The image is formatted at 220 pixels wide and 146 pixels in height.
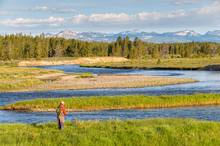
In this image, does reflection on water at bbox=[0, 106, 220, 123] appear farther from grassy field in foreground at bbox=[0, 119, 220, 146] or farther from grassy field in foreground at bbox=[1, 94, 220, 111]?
grassy field in foreground at bbox=[0, 119, 220, 146]

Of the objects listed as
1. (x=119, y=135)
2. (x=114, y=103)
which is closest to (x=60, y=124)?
(x=119, y=135)

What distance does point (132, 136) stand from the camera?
30422 millimetres

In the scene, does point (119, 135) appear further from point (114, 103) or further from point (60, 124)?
point (114, 103)

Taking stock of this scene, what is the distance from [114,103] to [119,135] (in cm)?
2778

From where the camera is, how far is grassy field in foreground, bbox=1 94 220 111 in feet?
188

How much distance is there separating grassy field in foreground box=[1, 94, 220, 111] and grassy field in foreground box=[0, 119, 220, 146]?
891 inches

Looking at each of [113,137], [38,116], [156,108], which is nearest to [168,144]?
[113,137]

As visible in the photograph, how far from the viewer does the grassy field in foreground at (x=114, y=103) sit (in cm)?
5722

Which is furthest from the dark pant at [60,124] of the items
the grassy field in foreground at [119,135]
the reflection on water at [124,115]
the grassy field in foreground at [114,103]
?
the grassy field in foreground at [114,103]

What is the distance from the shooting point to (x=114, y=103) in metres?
58.3

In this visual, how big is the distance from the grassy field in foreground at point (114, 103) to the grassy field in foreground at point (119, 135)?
22622mm

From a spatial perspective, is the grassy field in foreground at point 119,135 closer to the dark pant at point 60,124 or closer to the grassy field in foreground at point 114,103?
the dark pant at point 60,124

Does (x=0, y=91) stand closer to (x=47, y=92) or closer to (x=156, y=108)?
(x=47, y=92)

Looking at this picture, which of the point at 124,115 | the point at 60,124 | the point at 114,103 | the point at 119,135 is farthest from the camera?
the point at 114,103
